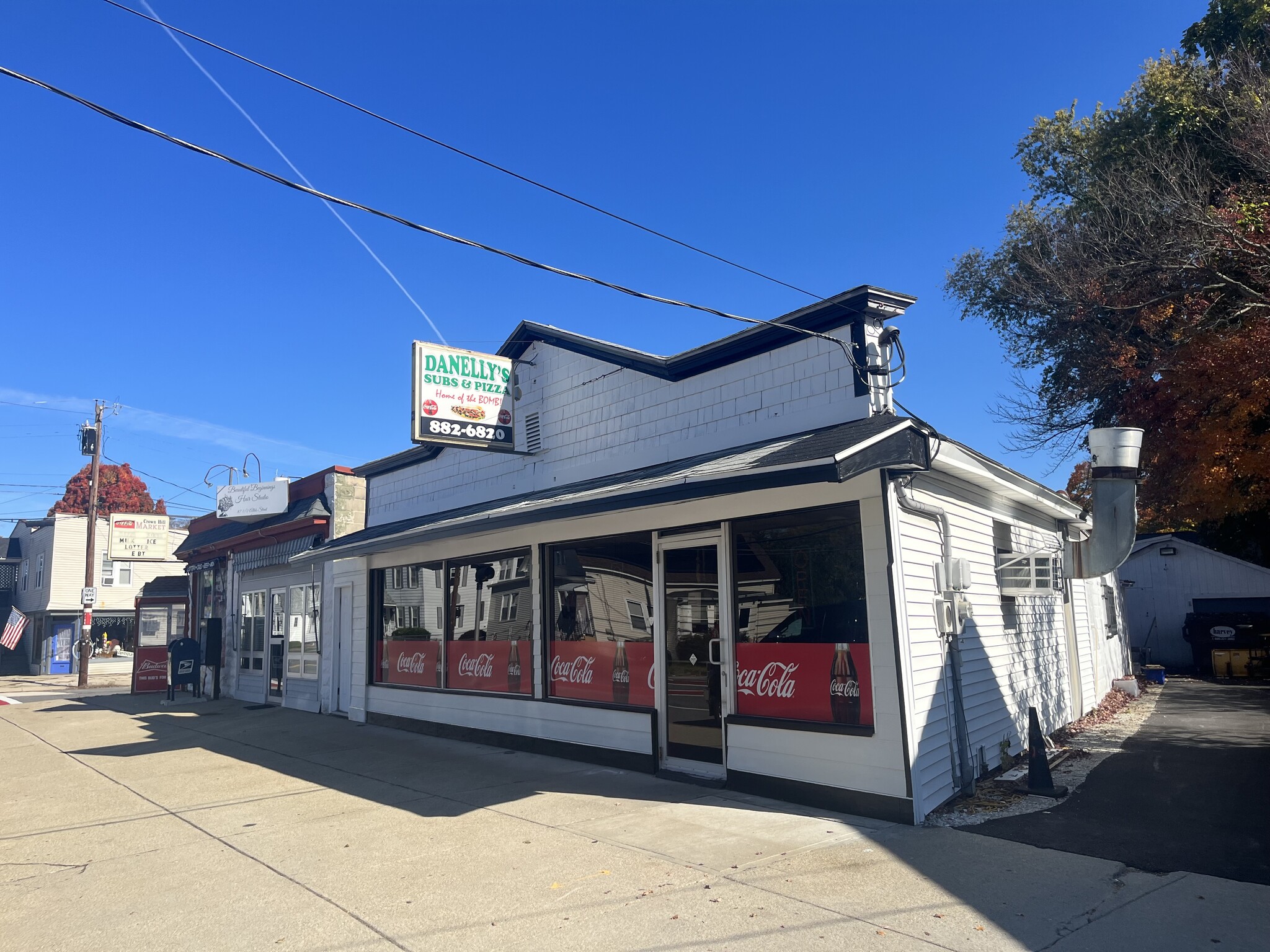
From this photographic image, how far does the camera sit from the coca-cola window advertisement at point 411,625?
13.3 metres

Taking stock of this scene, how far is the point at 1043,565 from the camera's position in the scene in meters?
10.9

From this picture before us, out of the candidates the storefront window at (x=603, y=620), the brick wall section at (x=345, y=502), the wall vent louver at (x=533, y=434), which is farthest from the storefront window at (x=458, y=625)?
the brick wall section at (x=345, y=502)

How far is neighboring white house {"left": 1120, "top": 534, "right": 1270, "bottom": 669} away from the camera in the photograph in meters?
23.7

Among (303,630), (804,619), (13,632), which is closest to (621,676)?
(804,619)

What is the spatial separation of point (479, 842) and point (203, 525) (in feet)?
65.7

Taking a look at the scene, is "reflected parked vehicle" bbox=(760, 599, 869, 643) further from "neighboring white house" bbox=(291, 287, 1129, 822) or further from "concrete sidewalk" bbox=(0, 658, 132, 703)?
"concrete sidewalk" bbox=(0, 658, 132, 703)

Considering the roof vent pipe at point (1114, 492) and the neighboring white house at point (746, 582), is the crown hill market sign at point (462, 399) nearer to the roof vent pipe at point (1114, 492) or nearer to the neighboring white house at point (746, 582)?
the neighboring white house at point (746, 582)

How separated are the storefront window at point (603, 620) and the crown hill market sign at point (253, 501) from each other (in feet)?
33.2

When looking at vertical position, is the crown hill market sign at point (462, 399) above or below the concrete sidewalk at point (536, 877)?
above

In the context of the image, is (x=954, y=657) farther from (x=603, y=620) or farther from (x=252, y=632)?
(x=252, y=632)

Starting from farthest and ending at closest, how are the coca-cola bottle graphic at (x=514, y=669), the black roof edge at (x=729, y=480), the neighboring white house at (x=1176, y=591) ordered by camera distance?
1. the neighboring white house at (x=1176, y=591)
2. the coca-cola bottle graphic at (x=514, y=669)
3. the black roof edge at (x=729, y=480)

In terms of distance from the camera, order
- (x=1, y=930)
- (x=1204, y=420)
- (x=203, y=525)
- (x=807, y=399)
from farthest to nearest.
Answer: (x=203, y=525), (x=1204, y=420), (x=807, y=399), (x=1, y=930)

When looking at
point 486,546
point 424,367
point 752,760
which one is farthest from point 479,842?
point 424,367

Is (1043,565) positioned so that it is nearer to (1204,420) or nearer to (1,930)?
(1204,420)
